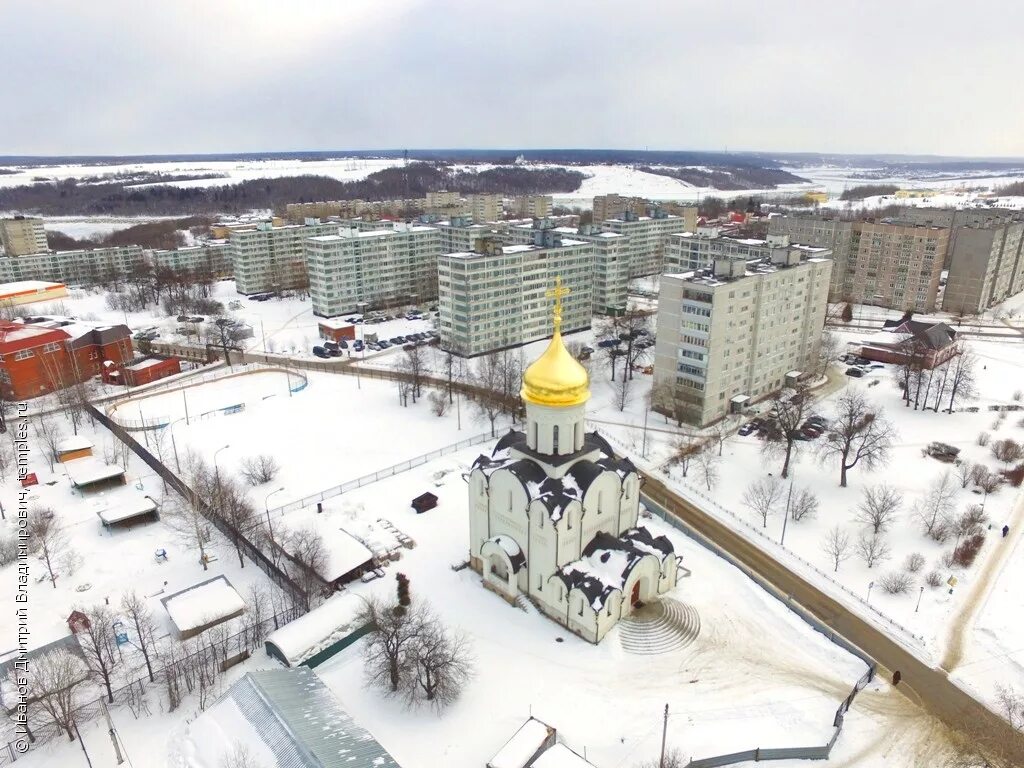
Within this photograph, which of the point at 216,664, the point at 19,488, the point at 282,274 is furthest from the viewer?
the point at 282,274

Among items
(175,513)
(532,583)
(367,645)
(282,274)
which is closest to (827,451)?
(532,583)

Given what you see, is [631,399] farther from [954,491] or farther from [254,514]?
[254,514]

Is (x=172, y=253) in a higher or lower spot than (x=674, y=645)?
higher

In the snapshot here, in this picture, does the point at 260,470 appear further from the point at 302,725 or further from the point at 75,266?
the point at 75,266

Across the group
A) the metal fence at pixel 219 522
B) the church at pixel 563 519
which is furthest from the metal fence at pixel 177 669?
the church at pixel 563 519

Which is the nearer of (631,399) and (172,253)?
(631,399)

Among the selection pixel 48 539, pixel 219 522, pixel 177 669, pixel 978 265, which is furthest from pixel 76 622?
pixel 978 265

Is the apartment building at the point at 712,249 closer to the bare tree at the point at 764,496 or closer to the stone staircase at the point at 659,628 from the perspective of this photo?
the bare tree at the point at 764,496
